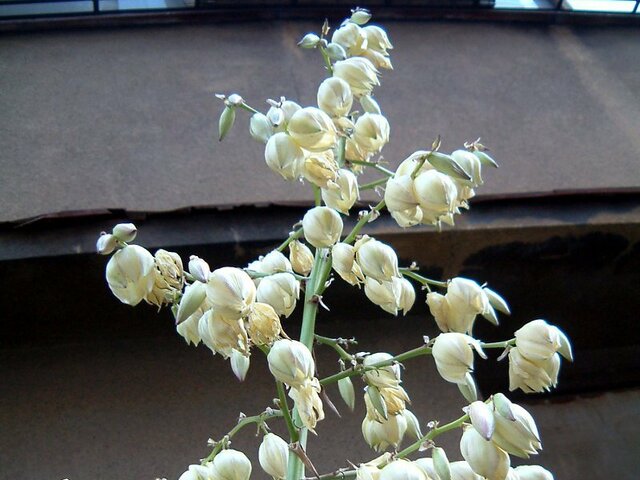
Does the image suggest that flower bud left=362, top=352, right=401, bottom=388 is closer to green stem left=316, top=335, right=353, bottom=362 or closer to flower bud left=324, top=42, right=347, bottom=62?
green stem left=316, top=335, right=353, bottom=362

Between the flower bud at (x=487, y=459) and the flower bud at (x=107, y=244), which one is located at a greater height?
the flower bud at (x=107, y=244)

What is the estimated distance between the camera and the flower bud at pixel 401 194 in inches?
34.8

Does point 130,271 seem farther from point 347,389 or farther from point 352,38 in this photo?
point 352,38

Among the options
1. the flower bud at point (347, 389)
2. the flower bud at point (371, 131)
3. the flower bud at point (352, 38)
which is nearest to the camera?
the flower bud at point (347, 389)

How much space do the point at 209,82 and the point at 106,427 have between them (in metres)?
1.09

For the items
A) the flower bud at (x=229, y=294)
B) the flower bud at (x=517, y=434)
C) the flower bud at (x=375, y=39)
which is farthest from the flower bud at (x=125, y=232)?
the flower bud at (x=375, y=39)

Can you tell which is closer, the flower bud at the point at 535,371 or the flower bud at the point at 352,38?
the flower bud at the point at 535,371

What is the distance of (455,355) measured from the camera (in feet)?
2.82

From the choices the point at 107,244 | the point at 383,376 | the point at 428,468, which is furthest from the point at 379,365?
the point at 107,244

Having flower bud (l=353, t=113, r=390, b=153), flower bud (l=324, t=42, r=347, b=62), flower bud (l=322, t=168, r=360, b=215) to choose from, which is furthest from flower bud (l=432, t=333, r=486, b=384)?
flower bud (l=324, t=42, r=347, b=62)

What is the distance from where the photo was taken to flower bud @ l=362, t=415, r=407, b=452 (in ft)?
3.06

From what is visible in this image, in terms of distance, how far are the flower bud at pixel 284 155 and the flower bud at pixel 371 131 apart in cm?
18

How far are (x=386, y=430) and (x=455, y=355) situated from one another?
15 cm

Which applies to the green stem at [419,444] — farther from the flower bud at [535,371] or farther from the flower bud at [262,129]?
the flower bud at [262,129]
